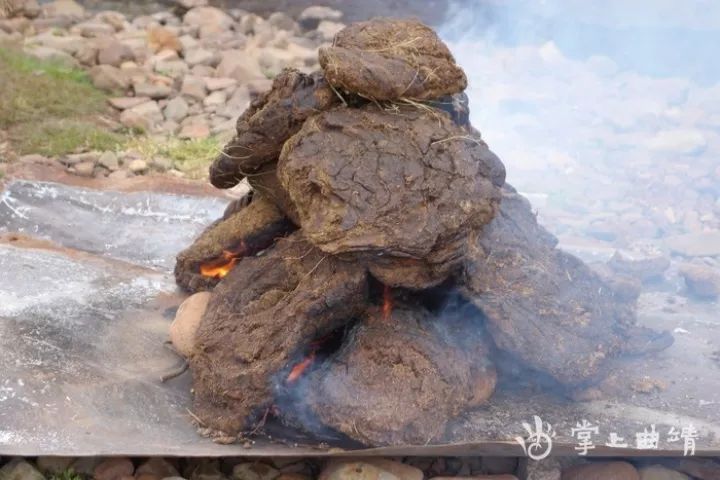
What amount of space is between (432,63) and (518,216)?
116cm

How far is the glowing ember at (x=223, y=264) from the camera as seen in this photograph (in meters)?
4.96

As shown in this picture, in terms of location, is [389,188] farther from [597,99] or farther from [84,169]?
[597,99]

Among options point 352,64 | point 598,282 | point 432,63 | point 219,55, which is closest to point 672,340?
A: point 598,282

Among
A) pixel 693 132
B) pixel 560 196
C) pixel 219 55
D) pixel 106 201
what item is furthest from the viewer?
pixel 219 55

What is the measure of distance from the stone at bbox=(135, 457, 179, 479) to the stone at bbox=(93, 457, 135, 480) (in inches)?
1.8

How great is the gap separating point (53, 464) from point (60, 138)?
5162 mm

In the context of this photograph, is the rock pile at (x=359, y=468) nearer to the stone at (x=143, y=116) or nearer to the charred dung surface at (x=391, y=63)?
the charred dung surface at (x=391, y=63)

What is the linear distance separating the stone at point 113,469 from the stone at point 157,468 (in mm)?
46

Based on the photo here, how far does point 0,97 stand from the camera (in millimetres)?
9492

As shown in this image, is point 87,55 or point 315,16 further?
point 315,16

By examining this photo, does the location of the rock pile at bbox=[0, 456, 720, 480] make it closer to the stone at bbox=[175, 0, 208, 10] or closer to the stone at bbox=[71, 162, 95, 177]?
the stone at bbox=[71, 162, 95, 177]

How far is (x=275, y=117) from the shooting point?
4.36 m

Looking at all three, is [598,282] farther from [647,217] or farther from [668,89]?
[668,89]

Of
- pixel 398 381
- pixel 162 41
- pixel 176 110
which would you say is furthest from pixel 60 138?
pixel 398 381
